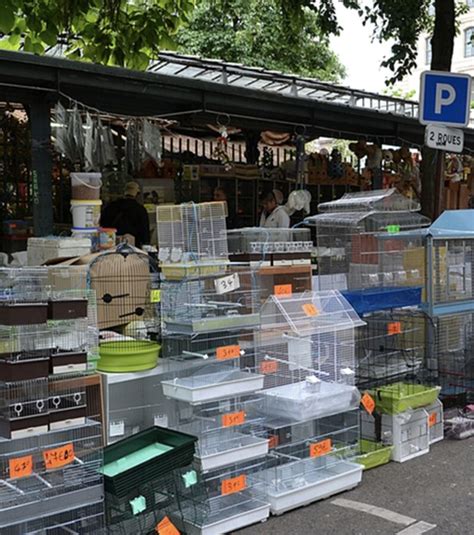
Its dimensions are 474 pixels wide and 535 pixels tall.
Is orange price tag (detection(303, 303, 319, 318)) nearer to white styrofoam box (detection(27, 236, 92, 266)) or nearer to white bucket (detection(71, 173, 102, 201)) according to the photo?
white styrofoam box (detection(27, 236, 92, 266))

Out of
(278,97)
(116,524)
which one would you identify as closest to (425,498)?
(116,524)

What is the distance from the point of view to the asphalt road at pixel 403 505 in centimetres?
405

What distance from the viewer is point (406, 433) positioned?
5.27 metres

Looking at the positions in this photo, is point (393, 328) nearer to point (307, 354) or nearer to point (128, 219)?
point (307, 354)

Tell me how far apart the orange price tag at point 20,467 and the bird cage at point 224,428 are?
1.03 m

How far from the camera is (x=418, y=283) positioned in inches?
230

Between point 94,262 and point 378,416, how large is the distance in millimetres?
2440

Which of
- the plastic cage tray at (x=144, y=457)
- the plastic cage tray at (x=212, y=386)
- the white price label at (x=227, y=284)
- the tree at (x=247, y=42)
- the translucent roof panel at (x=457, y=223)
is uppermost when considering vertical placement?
the tree at (x=247, y=42)

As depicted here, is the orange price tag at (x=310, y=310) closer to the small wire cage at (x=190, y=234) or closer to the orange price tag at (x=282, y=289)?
the orange price tag at (x=282, y=289)

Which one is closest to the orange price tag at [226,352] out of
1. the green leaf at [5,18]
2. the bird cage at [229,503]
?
the bird cage at [229,503]

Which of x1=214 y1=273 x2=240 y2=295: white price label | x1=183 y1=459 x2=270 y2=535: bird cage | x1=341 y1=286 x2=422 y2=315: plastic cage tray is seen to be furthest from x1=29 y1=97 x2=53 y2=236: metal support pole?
x1=183 y1=459 x2=270 y2=535: bird cage

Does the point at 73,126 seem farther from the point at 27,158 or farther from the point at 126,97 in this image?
the point at 27,158

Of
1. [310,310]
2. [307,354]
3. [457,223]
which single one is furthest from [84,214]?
[457,223]

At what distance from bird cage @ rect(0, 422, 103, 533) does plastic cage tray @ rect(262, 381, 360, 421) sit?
1.27 metres
